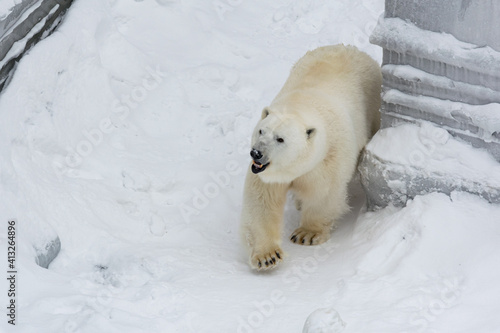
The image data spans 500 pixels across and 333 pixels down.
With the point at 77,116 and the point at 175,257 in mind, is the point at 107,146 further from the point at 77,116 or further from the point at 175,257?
the point at 175,257

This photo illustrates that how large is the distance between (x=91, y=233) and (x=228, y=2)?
3.96m

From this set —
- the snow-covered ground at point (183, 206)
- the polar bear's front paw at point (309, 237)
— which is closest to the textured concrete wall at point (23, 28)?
the snow-covered ground at point (183, 206)

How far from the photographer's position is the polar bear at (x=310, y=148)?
4.52m

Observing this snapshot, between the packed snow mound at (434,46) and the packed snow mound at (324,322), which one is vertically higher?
the packed snow mound at (434,46)

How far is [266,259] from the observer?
4641 mm

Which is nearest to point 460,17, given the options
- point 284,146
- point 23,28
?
point 284,146

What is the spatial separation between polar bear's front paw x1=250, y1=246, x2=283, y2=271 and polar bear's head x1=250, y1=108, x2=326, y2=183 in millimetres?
480

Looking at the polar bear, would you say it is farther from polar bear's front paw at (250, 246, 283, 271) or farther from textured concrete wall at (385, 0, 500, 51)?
textured concrete wall at (385, 0, 500, 51)

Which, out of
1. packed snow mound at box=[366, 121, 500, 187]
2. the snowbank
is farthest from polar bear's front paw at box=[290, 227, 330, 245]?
packed snow mound at box=[366, 121, 500, 187]
